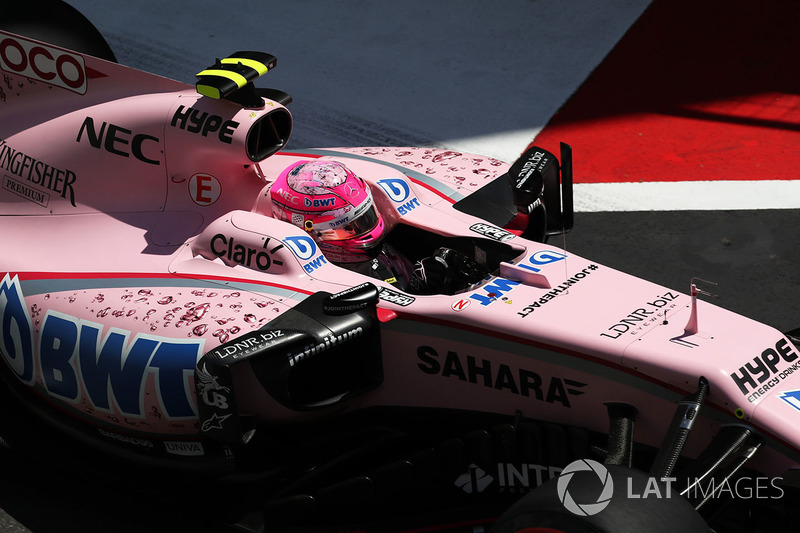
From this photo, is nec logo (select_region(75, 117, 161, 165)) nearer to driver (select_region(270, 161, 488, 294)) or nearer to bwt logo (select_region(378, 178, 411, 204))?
driver (select_region(270, 161, 488, 294))

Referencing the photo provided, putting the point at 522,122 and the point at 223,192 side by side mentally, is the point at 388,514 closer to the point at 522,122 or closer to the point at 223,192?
the point at 223,192

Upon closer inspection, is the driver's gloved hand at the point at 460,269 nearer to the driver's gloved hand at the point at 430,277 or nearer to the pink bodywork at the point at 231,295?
the driver's gloved hand at the point at 430,277

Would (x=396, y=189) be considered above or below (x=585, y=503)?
above

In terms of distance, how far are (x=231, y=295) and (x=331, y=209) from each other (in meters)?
0.71

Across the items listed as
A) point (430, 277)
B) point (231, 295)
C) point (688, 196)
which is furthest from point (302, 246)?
point (688, 196)

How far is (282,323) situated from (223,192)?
1.25 meters

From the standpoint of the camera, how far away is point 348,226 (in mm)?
5520

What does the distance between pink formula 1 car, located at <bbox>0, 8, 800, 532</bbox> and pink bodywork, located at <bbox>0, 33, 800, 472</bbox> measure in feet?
0.04

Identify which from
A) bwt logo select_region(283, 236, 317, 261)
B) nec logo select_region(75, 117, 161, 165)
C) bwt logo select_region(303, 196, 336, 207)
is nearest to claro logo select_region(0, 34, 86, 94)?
nec logo select_region(75, 117, 161, 165)

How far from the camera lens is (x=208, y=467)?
513cm

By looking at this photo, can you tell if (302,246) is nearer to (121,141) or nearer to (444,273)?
(444,273)

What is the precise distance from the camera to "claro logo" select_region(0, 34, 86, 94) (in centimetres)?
602

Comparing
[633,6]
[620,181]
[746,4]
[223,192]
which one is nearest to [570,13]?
[633,6]

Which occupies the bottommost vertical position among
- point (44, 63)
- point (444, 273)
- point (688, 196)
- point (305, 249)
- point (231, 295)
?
point (688, 196)
